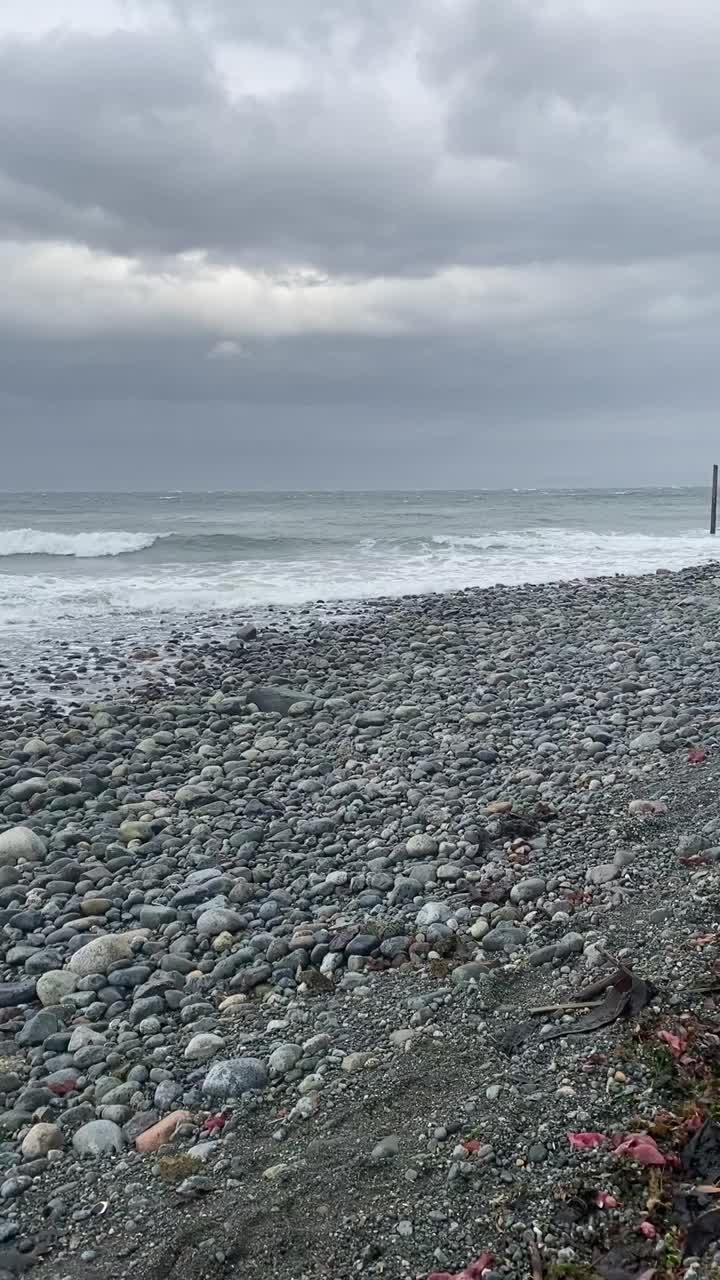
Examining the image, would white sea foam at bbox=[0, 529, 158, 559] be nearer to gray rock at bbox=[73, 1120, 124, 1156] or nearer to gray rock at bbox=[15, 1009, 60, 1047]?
gray rock at bbox=[15, 1009, 60, 1047]

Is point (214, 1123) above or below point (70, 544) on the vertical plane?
below

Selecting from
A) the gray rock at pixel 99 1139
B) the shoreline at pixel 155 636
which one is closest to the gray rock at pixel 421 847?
the gray rock at pixel 99 1139

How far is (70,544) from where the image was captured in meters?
31.3

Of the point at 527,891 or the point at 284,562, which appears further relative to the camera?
the point at 284,562

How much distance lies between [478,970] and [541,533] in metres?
32.0

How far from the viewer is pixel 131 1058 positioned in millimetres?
3947

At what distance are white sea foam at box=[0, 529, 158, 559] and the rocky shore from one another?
Answer: 22.2m

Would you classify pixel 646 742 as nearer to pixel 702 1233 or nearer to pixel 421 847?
pixel 421 847

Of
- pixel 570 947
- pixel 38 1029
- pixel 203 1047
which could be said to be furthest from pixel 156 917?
pixel 570 947

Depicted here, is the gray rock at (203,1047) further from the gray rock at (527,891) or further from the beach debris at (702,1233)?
the beach debris at (702,1233)

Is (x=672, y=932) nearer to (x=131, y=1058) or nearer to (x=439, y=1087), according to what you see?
(x=439, y=1087)

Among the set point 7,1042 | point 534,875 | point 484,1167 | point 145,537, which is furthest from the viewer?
point 145,537

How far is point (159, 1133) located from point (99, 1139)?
0.23 m

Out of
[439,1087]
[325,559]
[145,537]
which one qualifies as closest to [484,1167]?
[439,1087]
